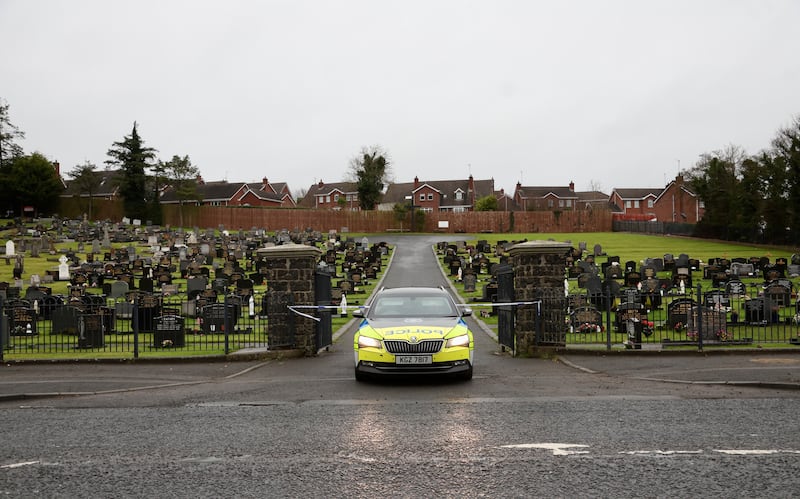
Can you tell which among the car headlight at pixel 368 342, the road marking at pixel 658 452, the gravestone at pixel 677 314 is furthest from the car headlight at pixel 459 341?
the gravestone at pixel 677 314

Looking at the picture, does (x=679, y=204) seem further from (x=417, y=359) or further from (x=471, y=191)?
(x=417, y=359)

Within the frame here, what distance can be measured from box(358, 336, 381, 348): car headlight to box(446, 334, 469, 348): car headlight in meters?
1.10

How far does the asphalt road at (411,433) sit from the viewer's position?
6.05 m

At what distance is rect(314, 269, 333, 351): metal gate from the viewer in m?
16.1

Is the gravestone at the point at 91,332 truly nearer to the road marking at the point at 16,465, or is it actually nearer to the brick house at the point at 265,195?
the road marking at the point at 16,465

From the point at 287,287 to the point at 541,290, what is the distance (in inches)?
210

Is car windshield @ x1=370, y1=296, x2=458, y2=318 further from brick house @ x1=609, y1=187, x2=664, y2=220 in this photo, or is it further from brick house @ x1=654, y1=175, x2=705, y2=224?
brick house @ x1=609, y1=187, x2=664, y2=220

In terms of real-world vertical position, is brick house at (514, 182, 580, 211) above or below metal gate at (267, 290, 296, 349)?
above

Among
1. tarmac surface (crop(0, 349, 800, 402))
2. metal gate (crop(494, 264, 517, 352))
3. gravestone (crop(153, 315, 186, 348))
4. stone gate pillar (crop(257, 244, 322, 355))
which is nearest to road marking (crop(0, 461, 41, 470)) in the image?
tarmac surface (crop(0, 349, 800, 402))

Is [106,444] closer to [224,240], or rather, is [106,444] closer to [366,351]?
[366,351]

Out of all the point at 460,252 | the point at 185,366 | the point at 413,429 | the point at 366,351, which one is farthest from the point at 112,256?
the point at 413,429

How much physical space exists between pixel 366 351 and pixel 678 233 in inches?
2824

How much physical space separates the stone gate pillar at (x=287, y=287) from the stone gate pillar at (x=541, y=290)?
4.32 meters

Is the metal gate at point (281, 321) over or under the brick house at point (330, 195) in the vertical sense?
under
